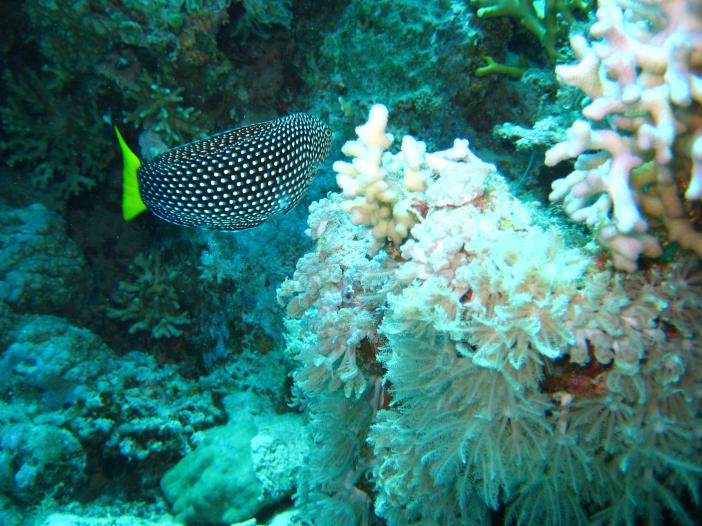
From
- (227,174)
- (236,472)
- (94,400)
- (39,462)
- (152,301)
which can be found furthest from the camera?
(152,301)

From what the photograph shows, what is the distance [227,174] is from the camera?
10.1 ft

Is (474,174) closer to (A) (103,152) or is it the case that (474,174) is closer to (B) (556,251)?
(B) (556,251)

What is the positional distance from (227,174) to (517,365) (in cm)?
244

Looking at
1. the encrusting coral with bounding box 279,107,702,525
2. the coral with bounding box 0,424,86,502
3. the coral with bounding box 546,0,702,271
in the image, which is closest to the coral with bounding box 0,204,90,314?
the coral with bounding box 0,424,86,502

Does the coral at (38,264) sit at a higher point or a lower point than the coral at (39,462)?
higher

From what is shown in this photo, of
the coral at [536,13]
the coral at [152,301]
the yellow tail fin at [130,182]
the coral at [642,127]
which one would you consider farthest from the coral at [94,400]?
the coral at [536,13]

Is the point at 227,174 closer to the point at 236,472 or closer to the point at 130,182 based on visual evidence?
the point at 130,182

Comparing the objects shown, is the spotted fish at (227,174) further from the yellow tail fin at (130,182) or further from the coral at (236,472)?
the coral at (236,472)

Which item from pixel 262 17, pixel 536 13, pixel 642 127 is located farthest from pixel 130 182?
pixel 536 13

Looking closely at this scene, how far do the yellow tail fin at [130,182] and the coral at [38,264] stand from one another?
10.2 feet

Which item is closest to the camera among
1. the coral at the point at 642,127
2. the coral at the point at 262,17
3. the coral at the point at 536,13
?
the coral at the point at 642,127

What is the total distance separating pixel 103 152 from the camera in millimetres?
5711

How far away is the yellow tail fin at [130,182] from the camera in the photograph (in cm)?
311

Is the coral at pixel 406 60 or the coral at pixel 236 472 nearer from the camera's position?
the coral at pixel 406 60
